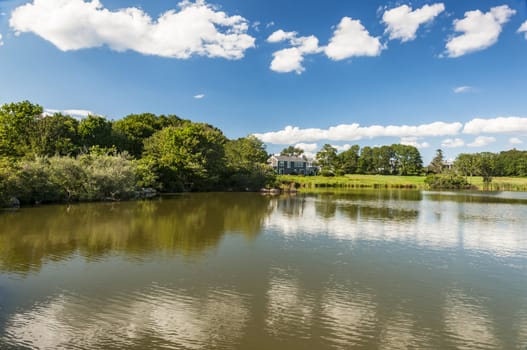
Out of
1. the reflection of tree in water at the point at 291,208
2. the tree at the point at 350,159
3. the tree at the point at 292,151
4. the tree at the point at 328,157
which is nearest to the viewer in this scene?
the reflection of tree in water at the point at 291,208

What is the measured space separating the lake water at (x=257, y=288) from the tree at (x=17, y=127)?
2602 cm

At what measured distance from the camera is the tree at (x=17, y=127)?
42.0 metres

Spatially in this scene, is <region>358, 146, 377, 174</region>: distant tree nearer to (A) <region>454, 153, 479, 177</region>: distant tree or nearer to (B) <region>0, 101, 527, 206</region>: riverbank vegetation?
(B) <region>0, 101, 527, 206</region>: riverbank vegetation

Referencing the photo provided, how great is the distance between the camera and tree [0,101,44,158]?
42.0 m

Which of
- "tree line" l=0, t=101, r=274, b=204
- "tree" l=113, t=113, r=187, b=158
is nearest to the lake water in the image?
"tree line" l=0, t=101, r=274, b=204

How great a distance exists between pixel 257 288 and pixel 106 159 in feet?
102

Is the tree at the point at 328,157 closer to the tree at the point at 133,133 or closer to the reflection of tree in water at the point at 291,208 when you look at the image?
the tree at the point at 133,133

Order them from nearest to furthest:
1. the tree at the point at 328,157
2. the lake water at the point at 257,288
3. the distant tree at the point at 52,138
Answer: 1. the lake water at the point at 257,288
2. the distant tree at the point at 52,138
3. the tree at the point at 328,157

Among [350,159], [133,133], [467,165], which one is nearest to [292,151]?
[350,159]

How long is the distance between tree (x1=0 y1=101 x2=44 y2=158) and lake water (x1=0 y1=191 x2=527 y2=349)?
26024 millimetres

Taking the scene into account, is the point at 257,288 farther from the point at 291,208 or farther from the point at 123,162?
the point at 123,162

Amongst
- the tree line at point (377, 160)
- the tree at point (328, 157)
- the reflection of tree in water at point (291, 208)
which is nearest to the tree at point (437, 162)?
the tree line at point (377, 160)

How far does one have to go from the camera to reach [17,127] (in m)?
42.5

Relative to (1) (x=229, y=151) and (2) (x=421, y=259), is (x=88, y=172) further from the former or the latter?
(1) (x=229, y=151)
